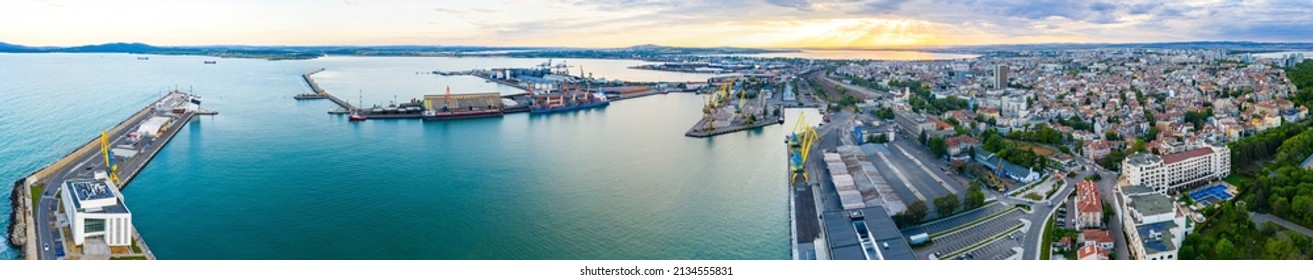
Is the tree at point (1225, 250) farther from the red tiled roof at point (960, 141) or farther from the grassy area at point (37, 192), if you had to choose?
the grassy area at point (37, 192)

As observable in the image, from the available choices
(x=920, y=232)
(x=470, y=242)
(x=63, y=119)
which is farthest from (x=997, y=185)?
(x=63, y=119)

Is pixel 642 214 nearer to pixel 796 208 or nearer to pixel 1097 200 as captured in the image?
pixel 796 208

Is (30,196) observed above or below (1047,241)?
above

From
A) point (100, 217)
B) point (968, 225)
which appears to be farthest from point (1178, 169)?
point (100, 217)

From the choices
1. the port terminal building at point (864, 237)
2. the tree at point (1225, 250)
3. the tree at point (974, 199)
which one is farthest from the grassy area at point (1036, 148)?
the port terminal building at point (864, 237)

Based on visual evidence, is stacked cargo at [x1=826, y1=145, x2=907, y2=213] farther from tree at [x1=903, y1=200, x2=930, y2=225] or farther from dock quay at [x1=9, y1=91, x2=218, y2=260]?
dock quay at [x1=9, y1=91, x2=218, y2=260]

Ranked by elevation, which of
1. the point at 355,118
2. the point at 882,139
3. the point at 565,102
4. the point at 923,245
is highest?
the point at 565,102

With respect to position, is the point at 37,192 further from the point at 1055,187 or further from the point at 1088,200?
the point at 1055,187
